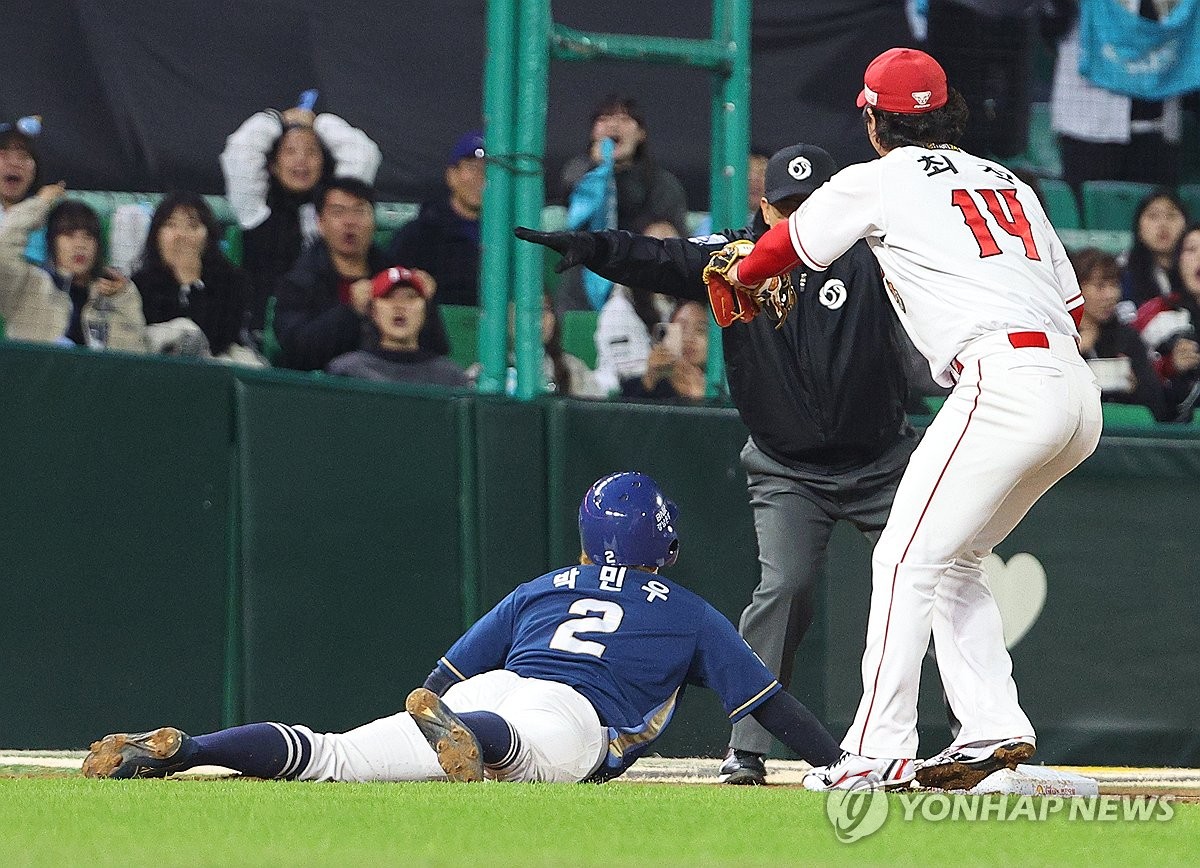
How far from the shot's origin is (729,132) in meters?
7.00

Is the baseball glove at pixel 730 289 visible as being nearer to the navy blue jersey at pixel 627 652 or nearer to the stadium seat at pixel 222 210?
the navy blue jersey at pixel 627 652

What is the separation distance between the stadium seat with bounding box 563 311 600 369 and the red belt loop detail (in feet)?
8.99

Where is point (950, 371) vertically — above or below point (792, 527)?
above

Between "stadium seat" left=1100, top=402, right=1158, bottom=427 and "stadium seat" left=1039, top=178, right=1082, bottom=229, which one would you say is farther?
"stadium seat" left=1039, top=178, right=1082, bottom=229

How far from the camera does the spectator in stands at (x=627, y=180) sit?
23.2ft

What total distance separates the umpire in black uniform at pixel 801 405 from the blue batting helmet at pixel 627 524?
0.73 metres

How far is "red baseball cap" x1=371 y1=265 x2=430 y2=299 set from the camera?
22.2 ft

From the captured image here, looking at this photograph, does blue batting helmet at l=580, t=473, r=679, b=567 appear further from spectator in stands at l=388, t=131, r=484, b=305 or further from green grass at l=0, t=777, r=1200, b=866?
spectator in stands at l=388, t=131, r=484, b=305

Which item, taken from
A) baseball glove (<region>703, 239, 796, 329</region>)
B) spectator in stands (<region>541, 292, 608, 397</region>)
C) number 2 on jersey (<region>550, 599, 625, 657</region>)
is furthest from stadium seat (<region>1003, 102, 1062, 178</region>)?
number 2 on jersey (<region>550, 599, 625, 657</region>)

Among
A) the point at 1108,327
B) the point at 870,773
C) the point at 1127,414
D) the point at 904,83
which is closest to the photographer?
the point at 870,773

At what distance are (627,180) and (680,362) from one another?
2.40ft

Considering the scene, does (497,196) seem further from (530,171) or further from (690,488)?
(690,488)

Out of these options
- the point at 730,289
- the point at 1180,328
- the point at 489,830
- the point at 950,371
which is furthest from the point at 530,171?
the point at 489,830

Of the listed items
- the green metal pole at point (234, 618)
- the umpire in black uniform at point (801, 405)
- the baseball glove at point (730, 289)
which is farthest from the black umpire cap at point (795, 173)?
the green metal pole at point (234, 618)
